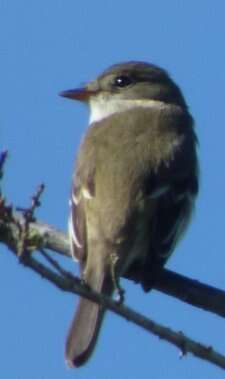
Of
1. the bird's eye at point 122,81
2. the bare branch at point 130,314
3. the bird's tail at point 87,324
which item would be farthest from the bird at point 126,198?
the bare branch at point 130,314

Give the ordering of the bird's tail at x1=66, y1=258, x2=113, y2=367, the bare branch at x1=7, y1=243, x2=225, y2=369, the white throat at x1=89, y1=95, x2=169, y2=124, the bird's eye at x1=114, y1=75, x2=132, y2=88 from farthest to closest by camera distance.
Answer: the bird's eye at x1=114, y1=75, x2=132, y2=88
the white throat at x1=89, y1=95, x2=169, y2=124
the bird's tail at x1=66, y1=258, x2=113, y2=367
the bare branch at x1=7, y1=243, x2=225, y2=369

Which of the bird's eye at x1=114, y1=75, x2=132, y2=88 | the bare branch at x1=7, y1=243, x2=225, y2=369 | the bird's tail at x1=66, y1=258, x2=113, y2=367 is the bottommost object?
the bird's tail at x1=66, y1=258, x2=113, y2=367

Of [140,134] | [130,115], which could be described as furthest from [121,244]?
[130,115]

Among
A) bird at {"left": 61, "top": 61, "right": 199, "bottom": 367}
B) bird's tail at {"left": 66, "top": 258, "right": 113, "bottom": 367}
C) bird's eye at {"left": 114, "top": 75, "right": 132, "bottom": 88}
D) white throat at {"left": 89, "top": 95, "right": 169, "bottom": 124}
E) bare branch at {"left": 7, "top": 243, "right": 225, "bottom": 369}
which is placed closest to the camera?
bare branch at {"left": 7, "top": 243, "right": 225, "bottom": 369}

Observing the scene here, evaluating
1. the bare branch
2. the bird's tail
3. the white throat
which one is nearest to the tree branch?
the bare branch

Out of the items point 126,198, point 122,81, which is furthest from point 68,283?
point 122,81

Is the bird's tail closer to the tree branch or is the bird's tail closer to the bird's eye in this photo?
the tree branch
